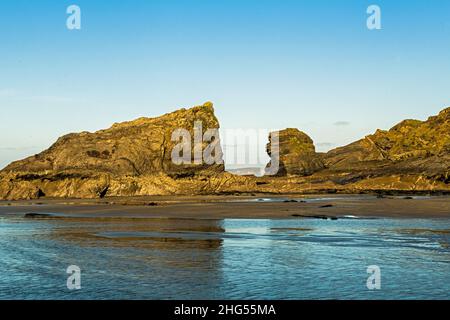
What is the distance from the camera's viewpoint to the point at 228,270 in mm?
17391

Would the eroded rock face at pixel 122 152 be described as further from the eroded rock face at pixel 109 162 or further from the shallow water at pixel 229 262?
the shallow water at pixel 229 262

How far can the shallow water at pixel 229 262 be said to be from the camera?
561 inches

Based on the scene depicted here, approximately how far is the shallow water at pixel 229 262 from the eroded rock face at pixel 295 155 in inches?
5686

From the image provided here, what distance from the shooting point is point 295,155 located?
593 feet

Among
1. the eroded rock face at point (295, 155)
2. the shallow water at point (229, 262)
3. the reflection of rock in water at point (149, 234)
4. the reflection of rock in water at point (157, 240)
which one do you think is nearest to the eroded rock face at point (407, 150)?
the eroded rock face at point (295, 155)

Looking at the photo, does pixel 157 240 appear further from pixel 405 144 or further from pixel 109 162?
pixel 405 144

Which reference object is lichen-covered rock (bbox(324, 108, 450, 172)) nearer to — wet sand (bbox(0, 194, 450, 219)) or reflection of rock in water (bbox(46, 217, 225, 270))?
wet sand (bbox(0, 194, 450, 219))

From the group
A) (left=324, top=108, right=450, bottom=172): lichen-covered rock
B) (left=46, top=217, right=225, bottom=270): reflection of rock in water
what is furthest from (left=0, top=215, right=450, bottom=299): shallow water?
(left=324, top=108, right=450, bottom=172): lichen-covered rock

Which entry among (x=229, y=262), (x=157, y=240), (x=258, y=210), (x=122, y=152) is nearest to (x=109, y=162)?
(x=122, y=152)

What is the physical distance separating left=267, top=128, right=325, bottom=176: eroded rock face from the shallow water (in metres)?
144
